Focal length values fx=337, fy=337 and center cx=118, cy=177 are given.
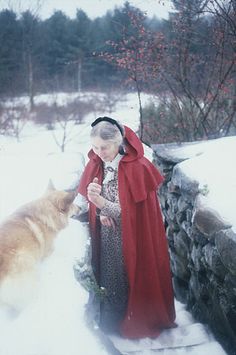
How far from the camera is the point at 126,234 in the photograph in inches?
119

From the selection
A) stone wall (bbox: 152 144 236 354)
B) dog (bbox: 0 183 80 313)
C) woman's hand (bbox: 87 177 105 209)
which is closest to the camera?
dog (bbox: 0 183 80 313)

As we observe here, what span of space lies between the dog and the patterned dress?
1.53 ft

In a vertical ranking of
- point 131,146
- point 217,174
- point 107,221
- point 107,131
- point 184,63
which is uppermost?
point 184,63

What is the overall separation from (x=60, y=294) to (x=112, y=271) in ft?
3.07

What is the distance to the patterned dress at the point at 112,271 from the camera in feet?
9.97

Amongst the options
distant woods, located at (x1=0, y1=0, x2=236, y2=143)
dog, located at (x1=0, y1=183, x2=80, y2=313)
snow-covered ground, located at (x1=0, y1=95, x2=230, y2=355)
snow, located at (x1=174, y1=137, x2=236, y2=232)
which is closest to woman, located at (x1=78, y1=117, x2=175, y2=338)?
snow-covered ground, located at (x1=0, y1=95, x2=230, y2=355)

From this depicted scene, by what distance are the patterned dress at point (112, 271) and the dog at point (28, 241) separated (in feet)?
1.53

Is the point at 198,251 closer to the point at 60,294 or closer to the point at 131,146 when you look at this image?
the point at 131,146

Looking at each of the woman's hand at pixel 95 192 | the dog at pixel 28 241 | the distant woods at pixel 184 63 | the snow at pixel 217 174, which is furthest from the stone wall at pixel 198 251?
the distant woods at pixel 184 63

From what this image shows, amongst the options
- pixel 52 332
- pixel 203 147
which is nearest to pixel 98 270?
pixel 52 332

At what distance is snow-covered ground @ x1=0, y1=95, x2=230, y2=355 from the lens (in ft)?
6.50

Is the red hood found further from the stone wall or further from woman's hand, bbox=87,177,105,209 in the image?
the stone wall

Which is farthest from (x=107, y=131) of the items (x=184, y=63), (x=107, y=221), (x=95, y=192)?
(x=184, y=63)

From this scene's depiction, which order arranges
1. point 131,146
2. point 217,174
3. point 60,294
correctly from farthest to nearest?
point 217,174 < point 131,146 < point 60,294
